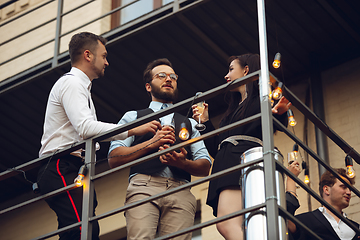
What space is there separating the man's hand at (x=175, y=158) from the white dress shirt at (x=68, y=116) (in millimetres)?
414

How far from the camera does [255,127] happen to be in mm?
4379

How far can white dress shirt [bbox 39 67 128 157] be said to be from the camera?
4.44 meters

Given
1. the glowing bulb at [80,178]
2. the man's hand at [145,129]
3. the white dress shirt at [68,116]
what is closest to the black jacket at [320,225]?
the man's hand at [145,129]

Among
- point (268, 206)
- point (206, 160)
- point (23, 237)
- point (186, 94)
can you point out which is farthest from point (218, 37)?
point (23, 237)

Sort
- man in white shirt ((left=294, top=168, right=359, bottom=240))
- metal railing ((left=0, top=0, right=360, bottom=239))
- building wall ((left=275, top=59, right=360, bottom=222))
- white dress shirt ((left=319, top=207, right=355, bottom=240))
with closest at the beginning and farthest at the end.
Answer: metal railing ((left=0, top=0, right=360, bottom=239))
man in white shirt ((left=294, top=168, right=359, bottom=240))
white dress shirt ((left=319, top=207, right=355, bottom=240))
building wall ((left=275, top=59, right=360, bottom=222))

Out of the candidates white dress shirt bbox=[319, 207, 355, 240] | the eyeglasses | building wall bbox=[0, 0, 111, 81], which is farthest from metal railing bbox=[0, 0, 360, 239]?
building wall bbox=[0, 0, 111, 81]

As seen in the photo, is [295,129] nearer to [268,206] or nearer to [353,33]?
[353,33]

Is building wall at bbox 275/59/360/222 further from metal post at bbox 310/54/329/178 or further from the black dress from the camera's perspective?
the black dress

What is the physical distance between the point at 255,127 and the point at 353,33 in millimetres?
3568

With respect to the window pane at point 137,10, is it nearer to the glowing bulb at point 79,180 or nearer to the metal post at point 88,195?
the metal post at point 88,195

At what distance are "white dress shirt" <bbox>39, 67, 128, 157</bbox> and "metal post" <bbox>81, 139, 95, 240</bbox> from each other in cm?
12

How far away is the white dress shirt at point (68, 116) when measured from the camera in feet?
14.6

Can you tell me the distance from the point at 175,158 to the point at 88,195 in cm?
83

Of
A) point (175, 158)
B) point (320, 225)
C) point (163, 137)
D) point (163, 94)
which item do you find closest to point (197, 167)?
point (175, 158)
